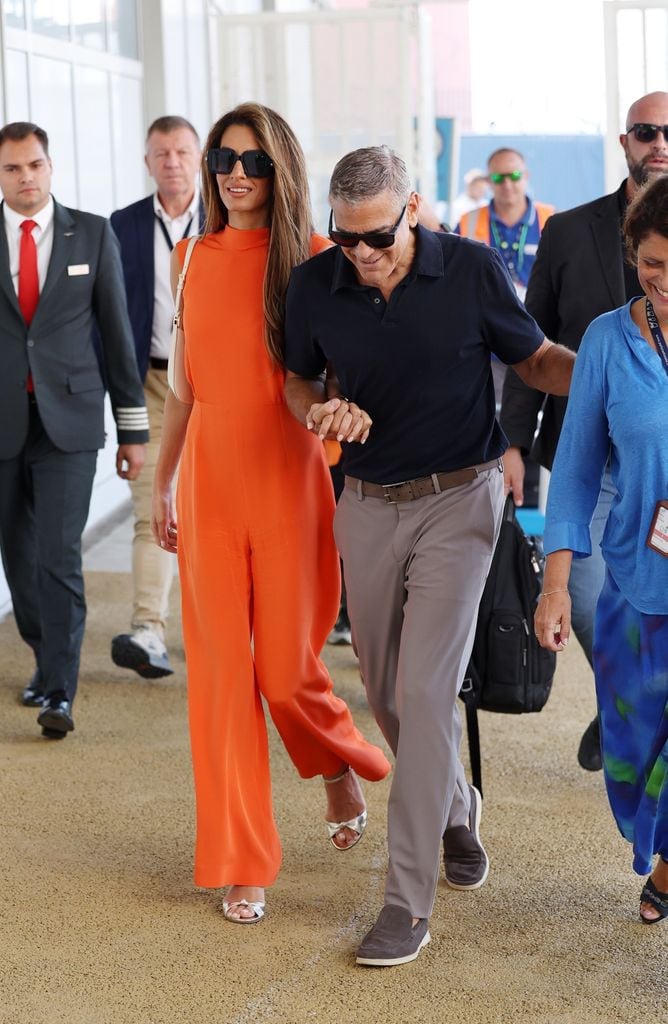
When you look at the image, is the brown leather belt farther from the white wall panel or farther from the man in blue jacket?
the white wall panel

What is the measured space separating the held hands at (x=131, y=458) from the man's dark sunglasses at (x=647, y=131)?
1957 mm

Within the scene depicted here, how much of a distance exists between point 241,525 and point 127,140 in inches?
238

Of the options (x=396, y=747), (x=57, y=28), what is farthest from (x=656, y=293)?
(x=57, y=28)

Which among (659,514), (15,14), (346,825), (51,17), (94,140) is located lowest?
(346,825)

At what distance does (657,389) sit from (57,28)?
543 centimetres

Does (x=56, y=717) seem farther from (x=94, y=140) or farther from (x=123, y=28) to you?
(x=123, y=28)

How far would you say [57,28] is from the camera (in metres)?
7.32

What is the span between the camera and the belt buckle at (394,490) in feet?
10.1

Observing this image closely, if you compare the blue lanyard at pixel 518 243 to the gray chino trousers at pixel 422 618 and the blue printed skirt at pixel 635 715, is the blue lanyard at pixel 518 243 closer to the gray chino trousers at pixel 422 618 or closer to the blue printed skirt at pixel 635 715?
the gray chino trousers at pixel 422 618

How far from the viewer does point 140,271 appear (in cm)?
552

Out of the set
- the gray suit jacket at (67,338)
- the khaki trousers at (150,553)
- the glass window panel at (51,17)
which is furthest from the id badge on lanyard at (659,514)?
the glass window panel at (51,17)

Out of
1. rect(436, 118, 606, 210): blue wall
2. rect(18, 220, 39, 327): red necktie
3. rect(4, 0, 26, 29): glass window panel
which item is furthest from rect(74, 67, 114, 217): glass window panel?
rect(436, 118, 606, 210): blue wall

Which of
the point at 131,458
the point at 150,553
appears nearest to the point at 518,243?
the point at 150,553

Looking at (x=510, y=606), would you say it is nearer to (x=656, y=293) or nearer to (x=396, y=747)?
(x=396, y=747)
